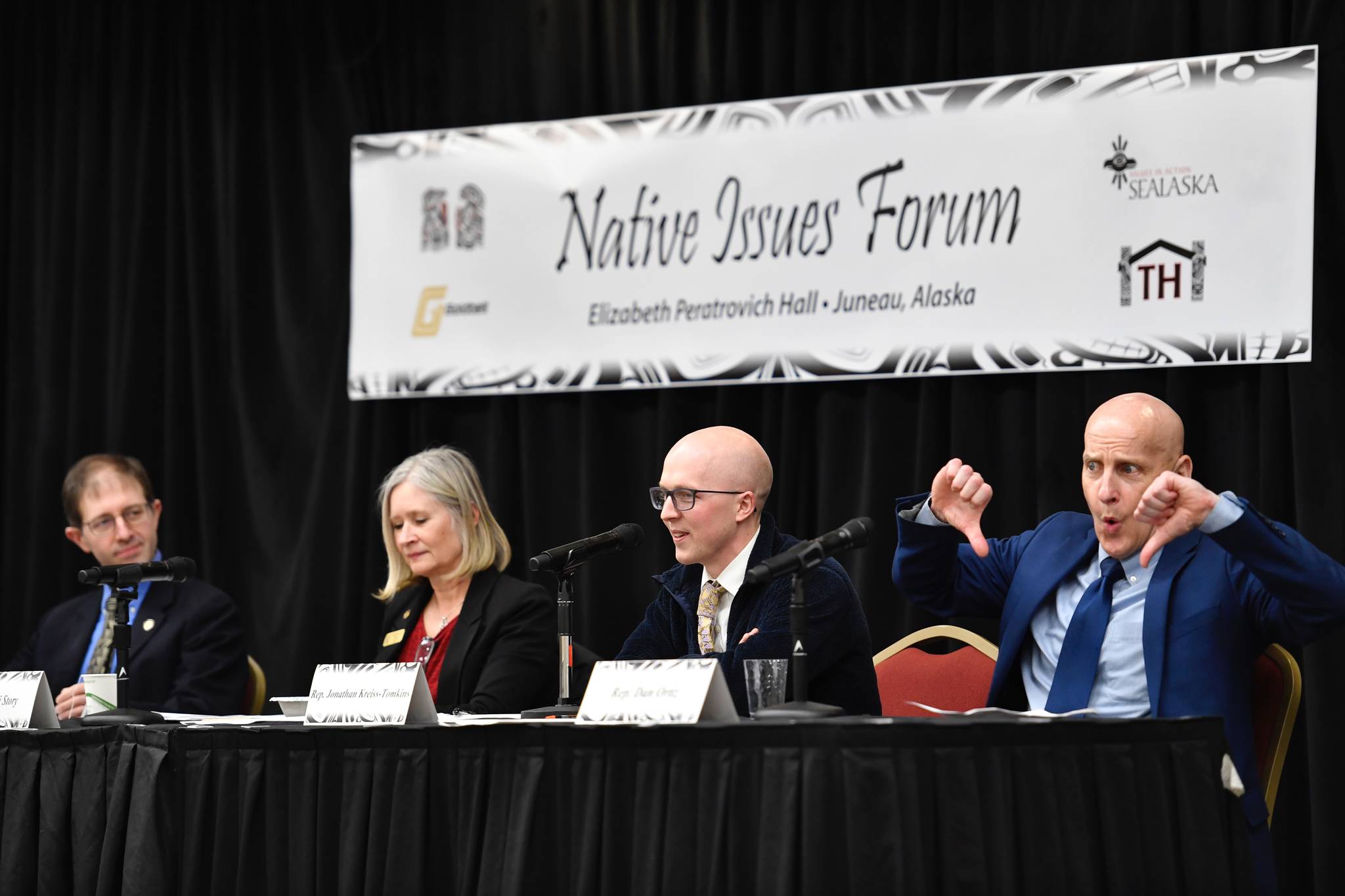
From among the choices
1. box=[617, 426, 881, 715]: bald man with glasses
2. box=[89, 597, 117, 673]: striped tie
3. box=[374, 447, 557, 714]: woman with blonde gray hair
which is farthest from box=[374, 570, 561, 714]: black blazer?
box=[89, 597, 117, 673]: striped tie

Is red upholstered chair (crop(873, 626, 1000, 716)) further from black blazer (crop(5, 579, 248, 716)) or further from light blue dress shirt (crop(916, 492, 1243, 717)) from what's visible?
black blazer (crop(5, 579, 248, 716))

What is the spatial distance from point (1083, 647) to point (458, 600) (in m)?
1.55

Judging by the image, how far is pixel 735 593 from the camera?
10.0 feet

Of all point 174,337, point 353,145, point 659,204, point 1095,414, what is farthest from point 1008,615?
point 174,337

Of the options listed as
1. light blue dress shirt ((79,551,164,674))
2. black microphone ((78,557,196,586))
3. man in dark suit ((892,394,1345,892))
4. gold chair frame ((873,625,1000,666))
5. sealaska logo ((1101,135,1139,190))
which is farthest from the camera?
light blue dress shirt ((79,551,164,674))

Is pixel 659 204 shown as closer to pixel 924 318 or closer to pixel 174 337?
pixel 924 318

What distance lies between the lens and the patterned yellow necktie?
3.04 meters

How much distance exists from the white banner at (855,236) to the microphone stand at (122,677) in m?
1.46

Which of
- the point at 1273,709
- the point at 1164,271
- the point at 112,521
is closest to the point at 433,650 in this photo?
the point at 112,521

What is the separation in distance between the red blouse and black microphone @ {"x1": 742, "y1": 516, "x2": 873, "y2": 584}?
136 centimetres

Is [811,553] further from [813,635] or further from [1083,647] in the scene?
[1083,647]

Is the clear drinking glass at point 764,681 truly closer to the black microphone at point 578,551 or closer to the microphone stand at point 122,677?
the black microphone at point 578,551

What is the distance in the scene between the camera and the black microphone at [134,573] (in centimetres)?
322

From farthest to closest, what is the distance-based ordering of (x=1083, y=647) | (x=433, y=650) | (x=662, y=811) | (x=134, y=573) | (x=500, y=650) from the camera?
(x=433, y=650), (x=500, y=650), (x=134, y=573), (x=1083, y=647), (x=662, y=811)
